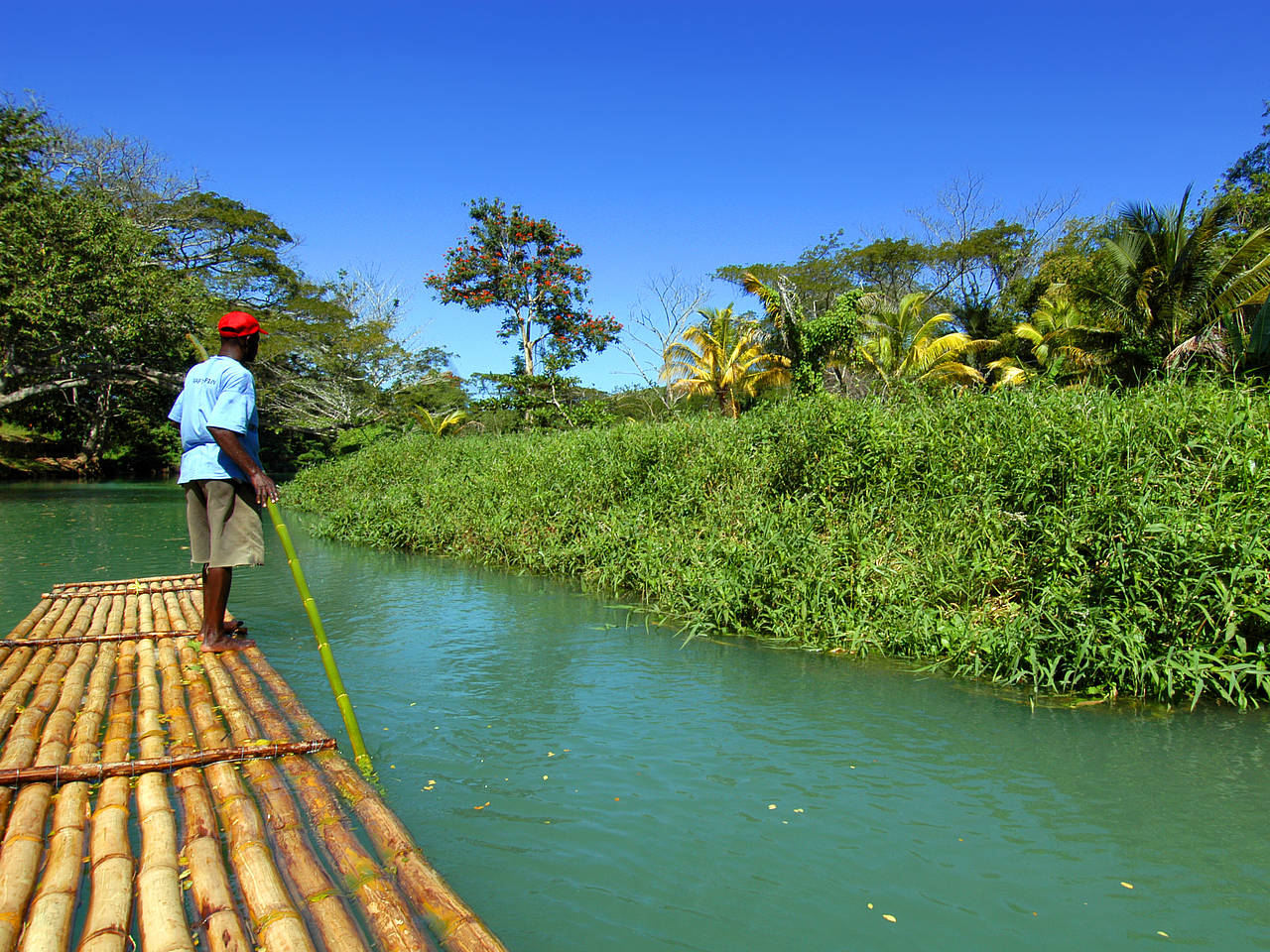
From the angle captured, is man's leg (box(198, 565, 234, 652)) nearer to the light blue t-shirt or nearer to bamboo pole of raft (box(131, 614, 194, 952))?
the light blue t-shirt

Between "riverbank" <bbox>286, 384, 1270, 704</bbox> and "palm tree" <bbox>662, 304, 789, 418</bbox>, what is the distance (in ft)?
37.8

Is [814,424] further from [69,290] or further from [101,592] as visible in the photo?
[69,290]

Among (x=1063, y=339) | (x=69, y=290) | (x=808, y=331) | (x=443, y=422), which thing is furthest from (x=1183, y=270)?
(x=69, y=290)

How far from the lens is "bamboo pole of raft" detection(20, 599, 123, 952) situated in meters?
1.61

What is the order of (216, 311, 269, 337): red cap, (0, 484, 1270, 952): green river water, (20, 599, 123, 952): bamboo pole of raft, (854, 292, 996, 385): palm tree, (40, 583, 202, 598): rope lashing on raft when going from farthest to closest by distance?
(854, 292, 996, 385): palm tree
(40, 583, 202, 598): rope lashing on raft
(216, 311, 269, 337): red cap
(0, 484, 1270, 952): green river water
(20, 599, 123, 952): bamboo pole of raft

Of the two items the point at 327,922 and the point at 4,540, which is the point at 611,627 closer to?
the point at 327,922

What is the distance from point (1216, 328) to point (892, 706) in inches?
462

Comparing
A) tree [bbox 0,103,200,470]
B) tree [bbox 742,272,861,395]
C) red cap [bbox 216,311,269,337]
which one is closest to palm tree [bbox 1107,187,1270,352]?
tree [bbox 742,272,861,395]

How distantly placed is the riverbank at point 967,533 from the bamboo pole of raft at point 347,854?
340 centimetres

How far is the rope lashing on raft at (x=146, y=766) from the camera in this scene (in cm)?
226

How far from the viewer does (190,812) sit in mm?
2131

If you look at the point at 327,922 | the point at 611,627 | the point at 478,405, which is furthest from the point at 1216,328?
the point at 478,405

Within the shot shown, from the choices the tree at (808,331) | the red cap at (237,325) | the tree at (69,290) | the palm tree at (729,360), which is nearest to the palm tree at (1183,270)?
the tree at (808,331)

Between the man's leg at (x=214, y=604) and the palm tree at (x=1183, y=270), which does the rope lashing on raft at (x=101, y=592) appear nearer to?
the man's leg at (x=214, y=604)
